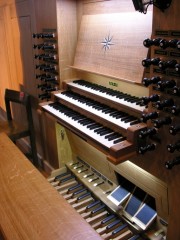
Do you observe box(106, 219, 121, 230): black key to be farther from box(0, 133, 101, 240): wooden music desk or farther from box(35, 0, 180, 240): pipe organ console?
box(0, 133, 101, 240): wooden music desk

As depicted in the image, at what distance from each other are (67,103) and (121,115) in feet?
1.87

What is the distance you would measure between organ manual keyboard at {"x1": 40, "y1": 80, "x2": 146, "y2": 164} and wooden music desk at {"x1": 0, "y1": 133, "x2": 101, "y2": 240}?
403 mm

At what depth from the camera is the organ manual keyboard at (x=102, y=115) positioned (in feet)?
4.92

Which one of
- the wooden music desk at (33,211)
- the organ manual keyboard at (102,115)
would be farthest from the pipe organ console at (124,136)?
the wooden music desk at (33,211)

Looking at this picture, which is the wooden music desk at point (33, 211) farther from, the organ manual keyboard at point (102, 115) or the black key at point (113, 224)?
the black key at point (113, 224)

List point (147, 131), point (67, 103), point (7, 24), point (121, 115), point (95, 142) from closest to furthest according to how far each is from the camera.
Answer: point (147, 131)
point (95, 142)
point (121, 115)
point (67, 103)
point (7, 24)

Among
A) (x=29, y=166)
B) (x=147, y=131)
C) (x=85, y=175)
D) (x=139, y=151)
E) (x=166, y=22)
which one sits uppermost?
(x=166, y=22)

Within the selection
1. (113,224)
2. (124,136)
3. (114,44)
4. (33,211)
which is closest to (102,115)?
(124,136)

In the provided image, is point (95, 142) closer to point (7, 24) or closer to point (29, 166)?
point (29, 166)

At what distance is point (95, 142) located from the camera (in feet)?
5.34

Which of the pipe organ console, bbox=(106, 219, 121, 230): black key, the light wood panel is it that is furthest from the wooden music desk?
the light wood panel

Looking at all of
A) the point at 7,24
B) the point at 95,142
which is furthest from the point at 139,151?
the point at 7,24

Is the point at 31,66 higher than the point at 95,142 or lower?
higher

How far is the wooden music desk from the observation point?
1.34 m
